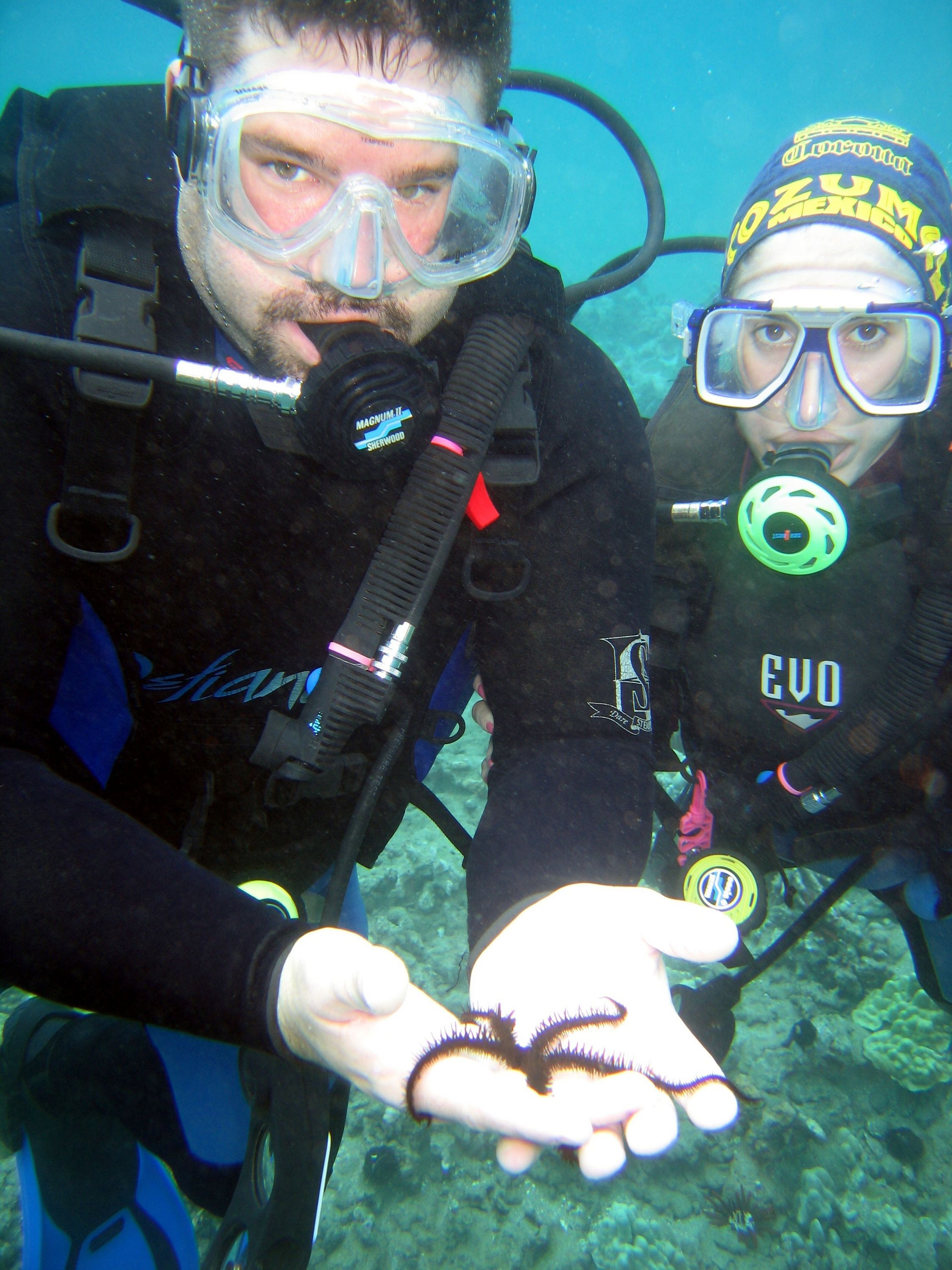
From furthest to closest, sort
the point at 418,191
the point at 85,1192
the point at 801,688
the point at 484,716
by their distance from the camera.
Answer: the point at 801,688 → the point at 484,716 → the point at 85,1192 → the point at 418,191

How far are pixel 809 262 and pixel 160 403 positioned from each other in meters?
2.31

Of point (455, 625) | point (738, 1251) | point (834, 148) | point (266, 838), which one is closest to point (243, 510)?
point (455, 625)

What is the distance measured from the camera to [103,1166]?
2551 millimetres

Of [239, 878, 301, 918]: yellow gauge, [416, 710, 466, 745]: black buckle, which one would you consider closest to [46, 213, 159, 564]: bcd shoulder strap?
[416, 710, 466, 745]: black buckle

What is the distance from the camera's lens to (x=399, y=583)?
1.77 meters

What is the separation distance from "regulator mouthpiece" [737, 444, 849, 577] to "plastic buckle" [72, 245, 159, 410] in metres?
2.02

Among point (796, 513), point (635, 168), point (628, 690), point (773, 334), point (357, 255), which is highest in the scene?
point (635, 168)

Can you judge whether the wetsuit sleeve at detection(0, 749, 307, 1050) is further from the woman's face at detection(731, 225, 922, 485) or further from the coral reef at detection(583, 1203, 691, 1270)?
the coral reef at detection(583, 1203, 691, 1270)

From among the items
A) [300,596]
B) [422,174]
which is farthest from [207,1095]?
[422,174]

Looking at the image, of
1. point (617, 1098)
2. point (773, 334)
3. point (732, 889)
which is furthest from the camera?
point (732, 889)

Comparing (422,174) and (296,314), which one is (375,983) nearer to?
(296,314)

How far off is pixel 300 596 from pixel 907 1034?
5495mm

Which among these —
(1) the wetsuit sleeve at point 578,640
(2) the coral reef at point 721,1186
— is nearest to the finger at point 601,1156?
(1) the wetsuit sleeve at point 578,640

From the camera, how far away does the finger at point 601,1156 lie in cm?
103
